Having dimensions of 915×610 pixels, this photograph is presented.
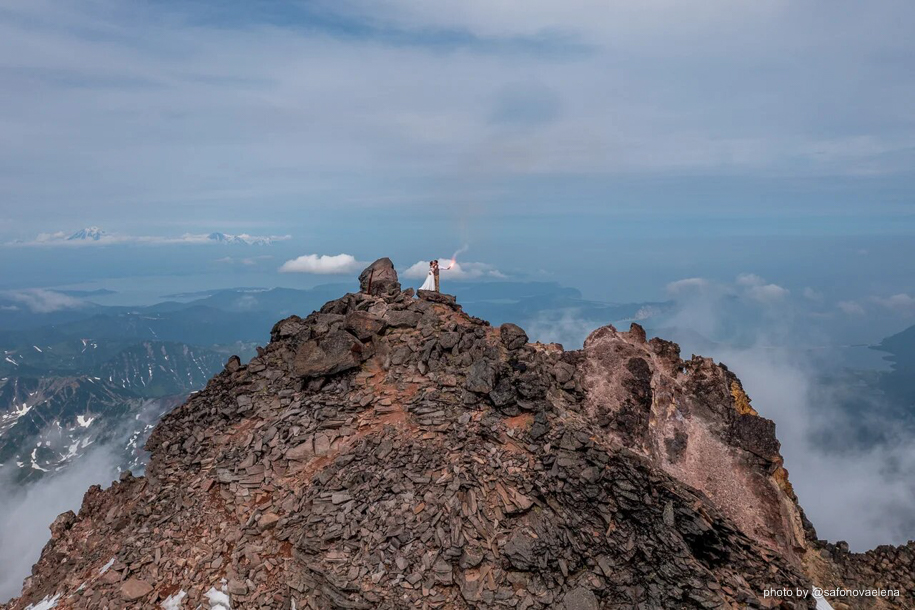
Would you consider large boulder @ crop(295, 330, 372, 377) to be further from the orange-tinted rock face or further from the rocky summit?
the orange-tinted rock face

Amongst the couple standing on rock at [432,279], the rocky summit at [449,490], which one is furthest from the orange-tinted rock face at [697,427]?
the couple standing on rock at [432,279]

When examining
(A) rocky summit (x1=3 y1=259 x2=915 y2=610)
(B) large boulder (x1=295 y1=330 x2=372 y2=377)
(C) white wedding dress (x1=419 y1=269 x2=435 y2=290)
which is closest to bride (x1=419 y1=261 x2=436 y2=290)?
(C) white wedding dress (x1=419 y1=269 x2=435 y2=290)

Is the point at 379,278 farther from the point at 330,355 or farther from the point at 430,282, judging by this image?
the point at 330,355

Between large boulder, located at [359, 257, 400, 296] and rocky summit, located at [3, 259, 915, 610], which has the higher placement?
large boulder, located at [359, 257, 400, 296]

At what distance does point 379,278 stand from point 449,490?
16603 mm

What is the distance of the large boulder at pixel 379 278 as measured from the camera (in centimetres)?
3124

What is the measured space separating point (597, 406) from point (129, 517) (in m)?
22.3

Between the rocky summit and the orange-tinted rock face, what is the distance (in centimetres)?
10

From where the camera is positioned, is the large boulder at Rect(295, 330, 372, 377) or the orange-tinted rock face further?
the large boulder at Rect(295, 330, 372, 377)

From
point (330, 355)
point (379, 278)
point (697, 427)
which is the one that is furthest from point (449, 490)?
point (379, 278)

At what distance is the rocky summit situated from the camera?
18031 millimetres

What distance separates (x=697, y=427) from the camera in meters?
25.8

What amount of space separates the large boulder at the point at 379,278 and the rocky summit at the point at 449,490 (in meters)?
2.51

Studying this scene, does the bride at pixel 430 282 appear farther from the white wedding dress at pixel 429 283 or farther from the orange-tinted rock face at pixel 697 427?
the orange-tinted rock face at pixel 697 427
